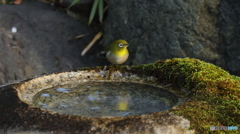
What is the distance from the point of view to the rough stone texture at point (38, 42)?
5551mm

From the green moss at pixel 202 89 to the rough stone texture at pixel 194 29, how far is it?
208cm

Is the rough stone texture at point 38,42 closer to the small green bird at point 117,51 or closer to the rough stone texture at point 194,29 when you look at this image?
the rough stone texture at point 194,29

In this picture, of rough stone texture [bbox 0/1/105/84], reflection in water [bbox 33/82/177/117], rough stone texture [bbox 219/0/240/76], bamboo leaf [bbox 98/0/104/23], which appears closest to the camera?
reflection in water [bbox 33/82/177/117]

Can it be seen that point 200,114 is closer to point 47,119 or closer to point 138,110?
point 138,110

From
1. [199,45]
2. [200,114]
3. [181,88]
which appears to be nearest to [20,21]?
[199,45]

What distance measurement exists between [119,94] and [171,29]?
8.30 ft

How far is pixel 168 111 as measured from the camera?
6.47 feet

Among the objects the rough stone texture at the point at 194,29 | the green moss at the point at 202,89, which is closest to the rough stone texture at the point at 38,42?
the rough stone texture at the point at 194,29

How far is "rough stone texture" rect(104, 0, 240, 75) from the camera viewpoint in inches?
188

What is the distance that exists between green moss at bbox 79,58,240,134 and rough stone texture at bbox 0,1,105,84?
2950 mm

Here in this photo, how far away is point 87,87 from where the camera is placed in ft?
8.90

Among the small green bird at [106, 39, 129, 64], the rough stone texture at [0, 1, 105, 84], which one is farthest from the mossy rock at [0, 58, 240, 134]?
the rough stone texture at [0, 1, 105, 84]

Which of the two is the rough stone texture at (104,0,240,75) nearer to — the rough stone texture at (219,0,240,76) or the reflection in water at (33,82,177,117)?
the rough stone texture at (219,0,240,76)

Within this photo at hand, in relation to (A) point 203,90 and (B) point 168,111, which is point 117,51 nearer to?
(A) point 203,90
